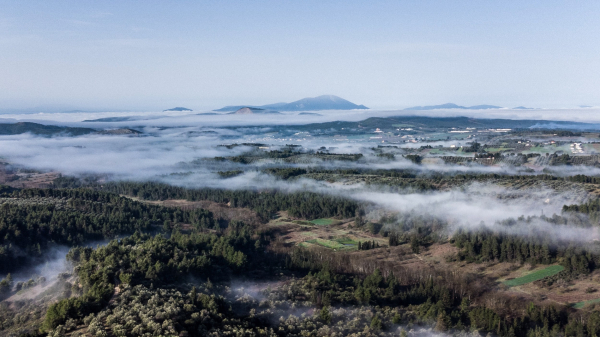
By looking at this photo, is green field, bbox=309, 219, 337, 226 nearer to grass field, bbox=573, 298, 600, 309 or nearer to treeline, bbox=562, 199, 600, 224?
treeline, bbox=562, 199, 600, 224

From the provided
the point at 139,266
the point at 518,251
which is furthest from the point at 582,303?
the point at 139,266

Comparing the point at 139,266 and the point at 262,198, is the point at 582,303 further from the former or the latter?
the point at 262,198

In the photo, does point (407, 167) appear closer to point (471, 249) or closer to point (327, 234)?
point (327, 234)

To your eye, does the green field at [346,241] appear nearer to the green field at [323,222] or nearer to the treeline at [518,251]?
the green field at [323,222]

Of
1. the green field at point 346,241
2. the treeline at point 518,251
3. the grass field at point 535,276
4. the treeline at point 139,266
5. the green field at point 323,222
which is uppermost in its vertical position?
the treeline at point 139,266

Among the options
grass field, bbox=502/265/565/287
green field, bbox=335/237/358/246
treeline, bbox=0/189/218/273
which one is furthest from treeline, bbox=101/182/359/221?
grass field, bbox=502/265/565/287

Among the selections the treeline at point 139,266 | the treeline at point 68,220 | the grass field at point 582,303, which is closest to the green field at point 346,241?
the treeline at point 139,266

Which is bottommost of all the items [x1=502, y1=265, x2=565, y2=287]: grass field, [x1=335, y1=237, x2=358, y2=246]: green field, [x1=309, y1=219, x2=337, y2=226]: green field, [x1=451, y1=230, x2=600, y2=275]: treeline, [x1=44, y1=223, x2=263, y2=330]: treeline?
[x1=309, y1=219, x2=337, y2=226]: green field
